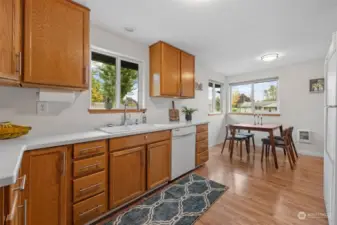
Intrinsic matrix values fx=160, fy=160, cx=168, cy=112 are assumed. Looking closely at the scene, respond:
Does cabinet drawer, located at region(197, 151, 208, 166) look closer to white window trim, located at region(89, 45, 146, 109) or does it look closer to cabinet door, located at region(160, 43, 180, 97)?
cabinet door, located at region(160, 43, 180, 97)

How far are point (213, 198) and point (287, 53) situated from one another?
3.24 m

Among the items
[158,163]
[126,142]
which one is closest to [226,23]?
[126,142]

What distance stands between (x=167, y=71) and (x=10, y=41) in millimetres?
1996

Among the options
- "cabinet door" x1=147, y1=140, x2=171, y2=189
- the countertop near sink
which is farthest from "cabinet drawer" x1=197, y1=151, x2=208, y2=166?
the countertop near sink

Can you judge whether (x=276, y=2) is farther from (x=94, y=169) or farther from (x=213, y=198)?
(x=94, y=169)

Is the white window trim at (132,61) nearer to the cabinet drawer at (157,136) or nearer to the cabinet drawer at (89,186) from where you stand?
the cabinet drawer at (157,136)

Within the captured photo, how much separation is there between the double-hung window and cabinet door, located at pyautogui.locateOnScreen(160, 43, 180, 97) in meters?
3.05

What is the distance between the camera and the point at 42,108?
176 centimetres

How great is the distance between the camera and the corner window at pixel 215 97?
4906 mm

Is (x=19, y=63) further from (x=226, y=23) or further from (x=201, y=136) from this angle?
(x=201, y=136)

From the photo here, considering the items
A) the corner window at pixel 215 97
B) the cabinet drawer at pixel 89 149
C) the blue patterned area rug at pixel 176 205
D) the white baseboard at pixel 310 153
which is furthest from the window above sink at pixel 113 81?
the white baseboard at pixel 310 153

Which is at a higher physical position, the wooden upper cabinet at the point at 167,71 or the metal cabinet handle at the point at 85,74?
the wooden upper cabinet at the point at 167,71

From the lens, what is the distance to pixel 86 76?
179 centimetres

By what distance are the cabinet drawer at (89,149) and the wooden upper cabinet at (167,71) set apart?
1.41 meters
